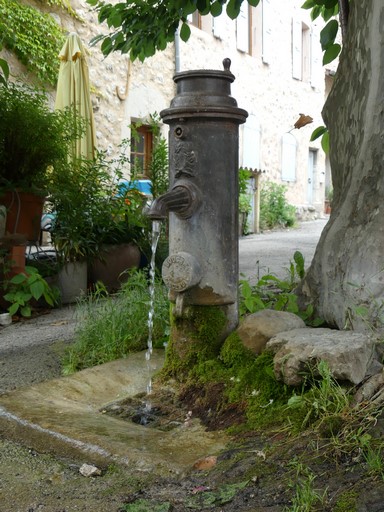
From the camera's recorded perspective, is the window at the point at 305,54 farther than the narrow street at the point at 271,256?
Yes

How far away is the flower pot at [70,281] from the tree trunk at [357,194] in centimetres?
256

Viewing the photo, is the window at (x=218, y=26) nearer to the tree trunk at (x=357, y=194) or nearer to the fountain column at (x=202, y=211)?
the tree trunk at (x=357, y=194)

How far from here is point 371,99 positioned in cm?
288

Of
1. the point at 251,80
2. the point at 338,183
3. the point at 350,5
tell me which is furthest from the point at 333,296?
the point at 251,80

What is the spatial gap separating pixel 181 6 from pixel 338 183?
6.70 feet

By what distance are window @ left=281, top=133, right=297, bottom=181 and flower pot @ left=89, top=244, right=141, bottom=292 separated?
11170 mm

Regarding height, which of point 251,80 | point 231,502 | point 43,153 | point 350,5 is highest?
point 251,80

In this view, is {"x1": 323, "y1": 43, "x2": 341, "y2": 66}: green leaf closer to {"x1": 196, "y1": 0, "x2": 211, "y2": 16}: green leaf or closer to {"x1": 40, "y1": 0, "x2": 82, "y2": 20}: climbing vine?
Result: {"x1": 196, "y1": 0, "x2": 211, "y2": 16}: green leaf

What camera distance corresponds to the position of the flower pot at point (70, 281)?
5.25 meters

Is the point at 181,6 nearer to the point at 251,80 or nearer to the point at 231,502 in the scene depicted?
the point at 231,502

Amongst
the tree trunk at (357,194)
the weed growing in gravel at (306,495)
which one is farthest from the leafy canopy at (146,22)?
the weed growing in gravel at (306,495)

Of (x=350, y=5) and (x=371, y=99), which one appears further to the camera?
(x=350, y=5)

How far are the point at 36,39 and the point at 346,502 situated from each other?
8687 mm

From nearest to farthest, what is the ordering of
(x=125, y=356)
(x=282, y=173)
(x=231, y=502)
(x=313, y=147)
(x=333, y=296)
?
(x=231, y=502) → (x=333, y=296) → (x=125, y=356) → (x=282, y=173) → (x=313, y=147)
